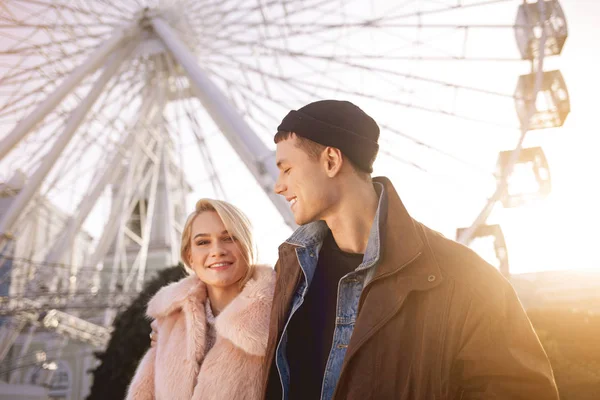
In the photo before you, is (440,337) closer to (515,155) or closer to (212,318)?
(212,318)

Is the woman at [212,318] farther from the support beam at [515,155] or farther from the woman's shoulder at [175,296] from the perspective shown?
the support beam at [515,155]

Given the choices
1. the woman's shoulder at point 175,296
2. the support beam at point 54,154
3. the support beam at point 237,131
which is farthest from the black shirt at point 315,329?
the support beam at point 54,154

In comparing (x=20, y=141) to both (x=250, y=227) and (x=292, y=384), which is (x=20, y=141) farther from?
(x=292, y=384)

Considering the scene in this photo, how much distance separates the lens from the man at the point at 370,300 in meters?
1.56

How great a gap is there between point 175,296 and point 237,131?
572 centimetres

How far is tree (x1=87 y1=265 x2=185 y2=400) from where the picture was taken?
960 cm

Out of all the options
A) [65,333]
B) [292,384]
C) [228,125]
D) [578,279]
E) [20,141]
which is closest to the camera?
[292,384]

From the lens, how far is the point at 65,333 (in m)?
18.7

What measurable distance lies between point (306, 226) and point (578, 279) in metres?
13.8

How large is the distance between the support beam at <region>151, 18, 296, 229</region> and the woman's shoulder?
12.3 ft

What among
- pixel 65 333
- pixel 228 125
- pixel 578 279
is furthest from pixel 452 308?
pixel 65 333

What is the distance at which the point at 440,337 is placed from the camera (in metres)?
1.59

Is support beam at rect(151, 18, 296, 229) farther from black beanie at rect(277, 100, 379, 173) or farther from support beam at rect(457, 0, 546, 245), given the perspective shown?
black beanie at rect(277, 100, 379, 173)

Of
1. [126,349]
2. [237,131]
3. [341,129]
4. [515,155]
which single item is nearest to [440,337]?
[341,129]
